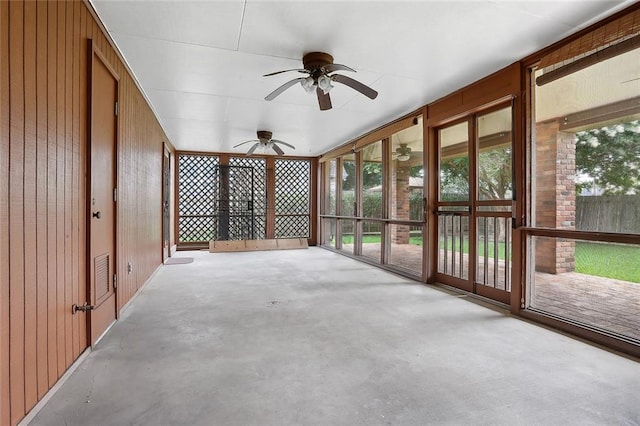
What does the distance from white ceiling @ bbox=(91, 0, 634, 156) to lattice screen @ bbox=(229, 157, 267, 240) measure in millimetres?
3465

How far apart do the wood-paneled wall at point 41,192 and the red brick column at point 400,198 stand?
3.70 meters

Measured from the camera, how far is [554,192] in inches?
102

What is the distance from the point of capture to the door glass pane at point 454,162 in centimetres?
347

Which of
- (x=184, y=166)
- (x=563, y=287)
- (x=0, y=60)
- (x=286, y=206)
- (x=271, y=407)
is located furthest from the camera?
(x=286, y=206)

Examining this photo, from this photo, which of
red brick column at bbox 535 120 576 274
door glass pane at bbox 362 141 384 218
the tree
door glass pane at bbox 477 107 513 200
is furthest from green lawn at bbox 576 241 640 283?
door glass pane at bbox 362 141 384 218

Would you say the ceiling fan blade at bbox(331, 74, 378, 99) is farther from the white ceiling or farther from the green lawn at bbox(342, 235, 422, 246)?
the green lawn at bbox(342, 235, 422, 246)

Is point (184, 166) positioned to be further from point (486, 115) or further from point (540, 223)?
point (540, 223)

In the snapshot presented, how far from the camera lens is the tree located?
2.08 m

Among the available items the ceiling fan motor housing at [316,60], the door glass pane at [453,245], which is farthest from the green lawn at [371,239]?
the ceiling fan motor housing at [316,60]

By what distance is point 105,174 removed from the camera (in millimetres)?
2277

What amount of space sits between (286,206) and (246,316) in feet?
16.9

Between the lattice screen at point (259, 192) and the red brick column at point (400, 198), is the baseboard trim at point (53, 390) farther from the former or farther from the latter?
the lattice screen at point (259, 192)

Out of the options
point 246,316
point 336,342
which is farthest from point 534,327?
point 246,316

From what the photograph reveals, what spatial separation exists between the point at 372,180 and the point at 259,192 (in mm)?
3008
